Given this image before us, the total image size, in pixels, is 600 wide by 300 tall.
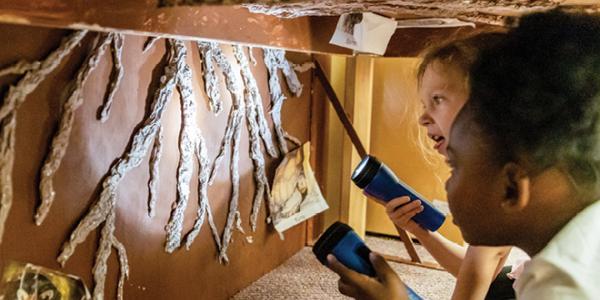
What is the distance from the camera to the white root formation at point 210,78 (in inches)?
38.5

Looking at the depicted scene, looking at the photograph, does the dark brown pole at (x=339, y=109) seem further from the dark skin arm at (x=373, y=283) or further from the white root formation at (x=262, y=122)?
the dark skin arm at (x=373, y=283)

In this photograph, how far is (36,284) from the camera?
0.67m

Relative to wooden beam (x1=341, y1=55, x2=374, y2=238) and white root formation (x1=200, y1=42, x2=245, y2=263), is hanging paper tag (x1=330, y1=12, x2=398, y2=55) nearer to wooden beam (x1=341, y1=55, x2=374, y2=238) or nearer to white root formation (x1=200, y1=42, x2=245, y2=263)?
white root formation (x1=200, y1=42, x2=245, y2=263)

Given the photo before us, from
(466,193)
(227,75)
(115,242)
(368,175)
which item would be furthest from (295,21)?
(466,193)

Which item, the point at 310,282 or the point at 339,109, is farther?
the point at 339,109

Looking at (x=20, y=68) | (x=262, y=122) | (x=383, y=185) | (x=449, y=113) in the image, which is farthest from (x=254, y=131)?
(x=20, y=68)

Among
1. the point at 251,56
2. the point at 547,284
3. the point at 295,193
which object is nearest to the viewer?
the point at 547,284

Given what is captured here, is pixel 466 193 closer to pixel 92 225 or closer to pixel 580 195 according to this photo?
pixel 580 195

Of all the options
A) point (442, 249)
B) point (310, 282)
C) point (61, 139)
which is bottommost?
point (310, 282)

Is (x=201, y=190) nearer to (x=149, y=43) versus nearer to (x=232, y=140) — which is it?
(x=232, y=140)

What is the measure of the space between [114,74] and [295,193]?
67 cm

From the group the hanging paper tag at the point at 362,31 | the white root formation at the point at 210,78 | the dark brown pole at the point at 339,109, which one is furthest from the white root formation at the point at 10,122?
the dark brown pole at the point at 339,109

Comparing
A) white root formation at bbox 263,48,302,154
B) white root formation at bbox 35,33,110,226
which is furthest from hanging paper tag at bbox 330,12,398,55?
white root formation at bbox 35,33,110,226

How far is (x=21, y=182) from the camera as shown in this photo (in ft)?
2.21
